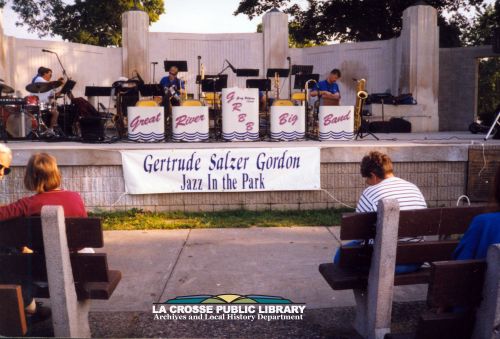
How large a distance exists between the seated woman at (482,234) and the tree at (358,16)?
23.6 meters

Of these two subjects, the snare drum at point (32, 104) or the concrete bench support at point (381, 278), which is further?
the snare drum at point (32, 104)

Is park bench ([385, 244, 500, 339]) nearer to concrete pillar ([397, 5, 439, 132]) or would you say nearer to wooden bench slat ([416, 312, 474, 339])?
wooden bench slat ([416, 312, 474, 339])

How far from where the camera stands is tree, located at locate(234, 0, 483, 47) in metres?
25.5

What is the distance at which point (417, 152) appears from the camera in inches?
310

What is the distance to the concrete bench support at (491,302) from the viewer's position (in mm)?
2607

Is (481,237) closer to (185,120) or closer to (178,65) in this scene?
(185,120)

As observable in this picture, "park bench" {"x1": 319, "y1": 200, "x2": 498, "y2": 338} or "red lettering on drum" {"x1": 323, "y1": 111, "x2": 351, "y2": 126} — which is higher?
"red lettering on drum" {"x1": 323, "y1": 111, "x2": 351, "y2": 126}

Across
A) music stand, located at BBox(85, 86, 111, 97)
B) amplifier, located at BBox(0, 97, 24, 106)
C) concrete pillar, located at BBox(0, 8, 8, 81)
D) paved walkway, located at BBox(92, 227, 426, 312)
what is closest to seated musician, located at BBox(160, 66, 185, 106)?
music stand, located at BBox(85, 86, 111, 97)

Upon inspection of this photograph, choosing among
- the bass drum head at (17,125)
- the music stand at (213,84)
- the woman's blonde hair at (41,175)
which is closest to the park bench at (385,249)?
the woman's blonde hair at (41,175)

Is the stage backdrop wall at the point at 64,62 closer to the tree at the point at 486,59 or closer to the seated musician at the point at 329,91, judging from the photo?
the seated musician at the point at 329,91

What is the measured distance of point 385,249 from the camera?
11.4 feet

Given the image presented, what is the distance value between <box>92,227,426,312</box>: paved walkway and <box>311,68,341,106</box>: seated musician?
5492 millimetres

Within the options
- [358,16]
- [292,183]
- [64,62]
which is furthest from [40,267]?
[358,16]

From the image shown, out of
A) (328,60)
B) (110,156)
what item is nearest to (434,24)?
(328,60)
